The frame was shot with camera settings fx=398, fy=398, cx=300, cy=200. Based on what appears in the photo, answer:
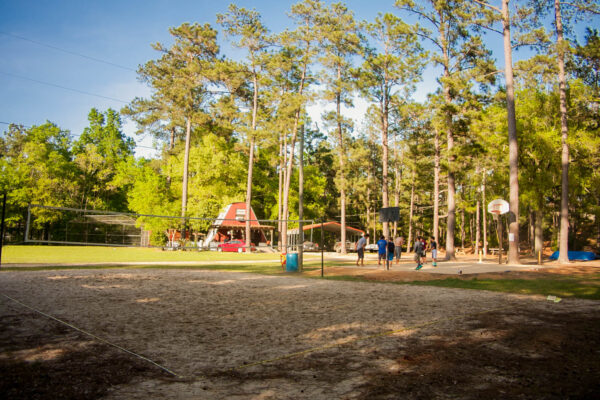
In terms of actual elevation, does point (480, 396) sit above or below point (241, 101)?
below

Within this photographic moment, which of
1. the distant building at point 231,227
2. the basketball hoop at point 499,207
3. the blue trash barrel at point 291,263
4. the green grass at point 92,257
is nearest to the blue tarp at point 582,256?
the basketball hoop at point 499,207

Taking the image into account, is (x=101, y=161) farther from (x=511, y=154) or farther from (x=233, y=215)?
(x=511, y=154)

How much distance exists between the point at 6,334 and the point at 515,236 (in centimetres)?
2221

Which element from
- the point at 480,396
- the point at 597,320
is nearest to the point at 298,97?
the point at 597,320

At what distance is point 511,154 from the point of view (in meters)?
21.8

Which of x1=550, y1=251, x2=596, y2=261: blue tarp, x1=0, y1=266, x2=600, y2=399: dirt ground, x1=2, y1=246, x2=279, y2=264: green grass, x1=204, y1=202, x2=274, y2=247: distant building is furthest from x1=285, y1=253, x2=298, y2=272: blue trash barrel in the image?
x1=204, y1=202, x2=274, y2=247: distant building

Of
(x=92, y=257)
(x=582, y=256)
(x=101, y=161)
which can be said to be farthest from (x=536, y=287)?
(x=101, y=161)

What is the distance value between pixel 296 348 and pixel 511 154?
67.0 ft

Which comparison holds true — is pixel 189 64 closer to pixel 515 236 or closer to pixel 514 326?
pixel 515 236

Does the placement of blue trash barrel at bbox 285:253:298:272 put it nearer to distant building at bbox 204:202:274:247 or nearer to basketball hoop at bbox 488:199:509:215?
basketball hoop at bbox 488:199:509:215

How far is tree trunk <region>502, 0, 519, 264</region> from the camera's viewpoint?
840 inches

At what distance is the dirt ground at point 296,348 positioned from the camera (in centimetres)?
398

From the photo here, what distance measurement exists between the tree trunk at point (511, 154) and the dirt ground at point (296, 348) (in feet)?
42.3

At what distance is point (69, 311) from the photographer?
7977mm
